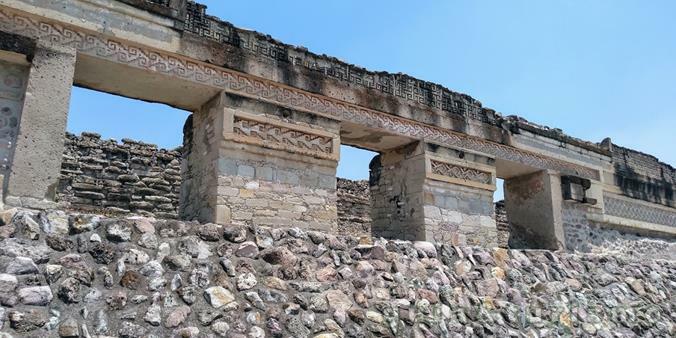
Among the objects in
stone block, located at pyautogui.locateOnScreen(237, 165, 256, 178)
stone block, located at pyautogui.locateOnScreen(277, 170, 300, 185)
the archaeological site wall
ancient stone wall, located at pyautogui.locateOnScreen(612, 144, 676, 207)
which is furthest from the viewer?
ancient stone wall, located at pyautogui.locateOnScreen(612, 144, 676, 207)

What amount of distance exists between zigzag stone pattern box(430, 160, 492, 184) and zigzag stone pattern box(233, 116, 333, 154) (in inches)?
80.0

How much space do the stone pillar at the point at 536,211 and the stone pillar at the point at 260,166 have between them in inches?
187

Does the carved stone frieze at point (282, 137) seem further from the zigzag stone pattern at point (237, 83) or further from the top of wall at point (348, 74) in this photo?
the top of wall at point (348, 74)

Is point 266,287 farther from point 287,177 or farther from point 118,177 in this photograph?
point 118,177

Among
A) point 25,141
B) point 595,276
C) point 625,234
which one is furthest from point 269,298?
point 625,234

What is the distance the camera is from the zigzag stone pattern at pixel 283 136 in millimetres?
6942

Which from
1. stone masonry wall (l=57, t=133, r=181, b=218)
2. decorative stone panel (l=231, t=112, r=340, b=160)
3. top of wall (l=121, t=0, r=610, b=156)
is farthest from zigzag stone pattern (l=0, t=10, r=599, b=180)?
stone masonry wall (l=57, t=133, r=181, b=218)

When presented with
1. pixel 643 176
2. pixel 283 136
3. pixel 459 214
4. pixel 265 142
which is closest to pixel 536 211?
pixel 459 214

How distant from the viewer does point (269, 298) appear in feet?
11.9

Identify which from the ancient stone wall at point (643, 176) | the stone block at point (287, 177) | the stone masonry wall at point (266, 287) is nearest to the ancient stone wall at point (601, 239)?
the ancient stone wall at point (643, 176)

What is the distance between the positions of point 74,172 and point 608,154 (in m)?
10.8

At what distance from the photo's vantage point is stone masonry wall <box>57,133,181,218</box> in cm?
957

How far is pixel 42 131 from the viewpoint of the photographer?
18.2 ft

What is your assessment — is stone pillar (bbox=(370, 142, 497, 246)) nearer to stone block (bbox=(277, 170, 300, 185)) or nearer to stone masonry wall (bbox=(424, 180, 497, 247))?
stone masonry wall (bbox=(424, 180, 497, 247))
